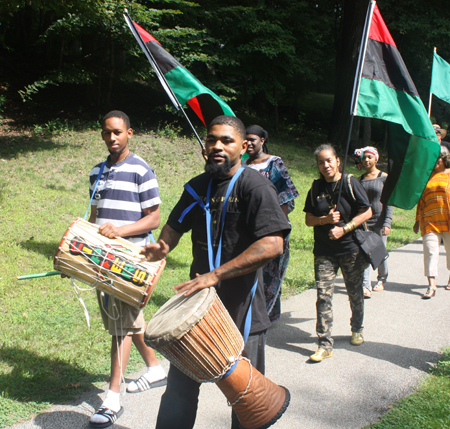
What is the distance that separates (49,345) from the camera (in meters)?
4.42

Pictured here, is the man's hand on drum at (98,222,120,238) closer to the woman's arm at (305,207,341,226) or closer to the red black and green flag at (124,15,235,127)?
the red black and green flag at (124,15,235,127)

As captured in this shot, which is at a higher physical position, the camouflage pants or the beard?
the beard

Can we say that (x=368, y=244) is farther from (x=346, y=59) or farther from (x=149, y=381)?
(x=346, y=59)

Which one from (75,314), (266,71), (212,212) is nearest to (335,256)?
(212,212)

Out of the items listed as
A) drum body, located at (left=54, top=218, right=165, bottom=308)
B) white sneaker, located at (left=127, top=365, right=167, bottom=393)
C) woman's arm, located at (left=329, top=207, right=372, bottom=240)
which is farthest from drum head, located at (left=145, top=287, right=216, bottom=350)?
woman's arm, located at (left=329, top=207, right=372, bottom=240)

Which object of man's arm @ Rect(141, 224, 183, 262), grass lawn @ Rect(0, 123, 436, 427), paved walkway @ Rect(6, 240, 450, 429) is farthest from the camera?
grass lawn @ Rect(0, 123, 436, 427)

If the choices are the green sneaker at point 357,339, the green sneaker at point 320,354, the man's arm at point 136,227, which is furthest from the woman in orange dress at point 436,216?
the man's arm at point 136,227

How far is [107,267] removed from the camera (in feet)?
10.5

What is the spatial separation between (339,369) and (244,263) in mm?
2363

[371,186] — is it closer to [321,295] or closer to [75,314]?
[321,295]

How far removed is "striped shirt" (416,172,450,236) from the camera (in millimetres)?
6340

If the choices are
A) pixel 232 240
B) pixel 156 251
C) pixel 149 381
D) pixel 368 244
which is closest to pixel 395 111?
pixel 368 244

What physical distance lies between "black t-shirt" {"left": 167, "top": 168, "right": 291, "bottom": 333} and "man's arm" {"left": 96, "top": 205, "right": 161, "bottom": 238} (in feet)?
2.58

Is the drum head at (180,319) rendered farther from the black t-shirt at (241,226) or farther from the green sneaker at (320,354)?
the green sneaker at (320,354)
